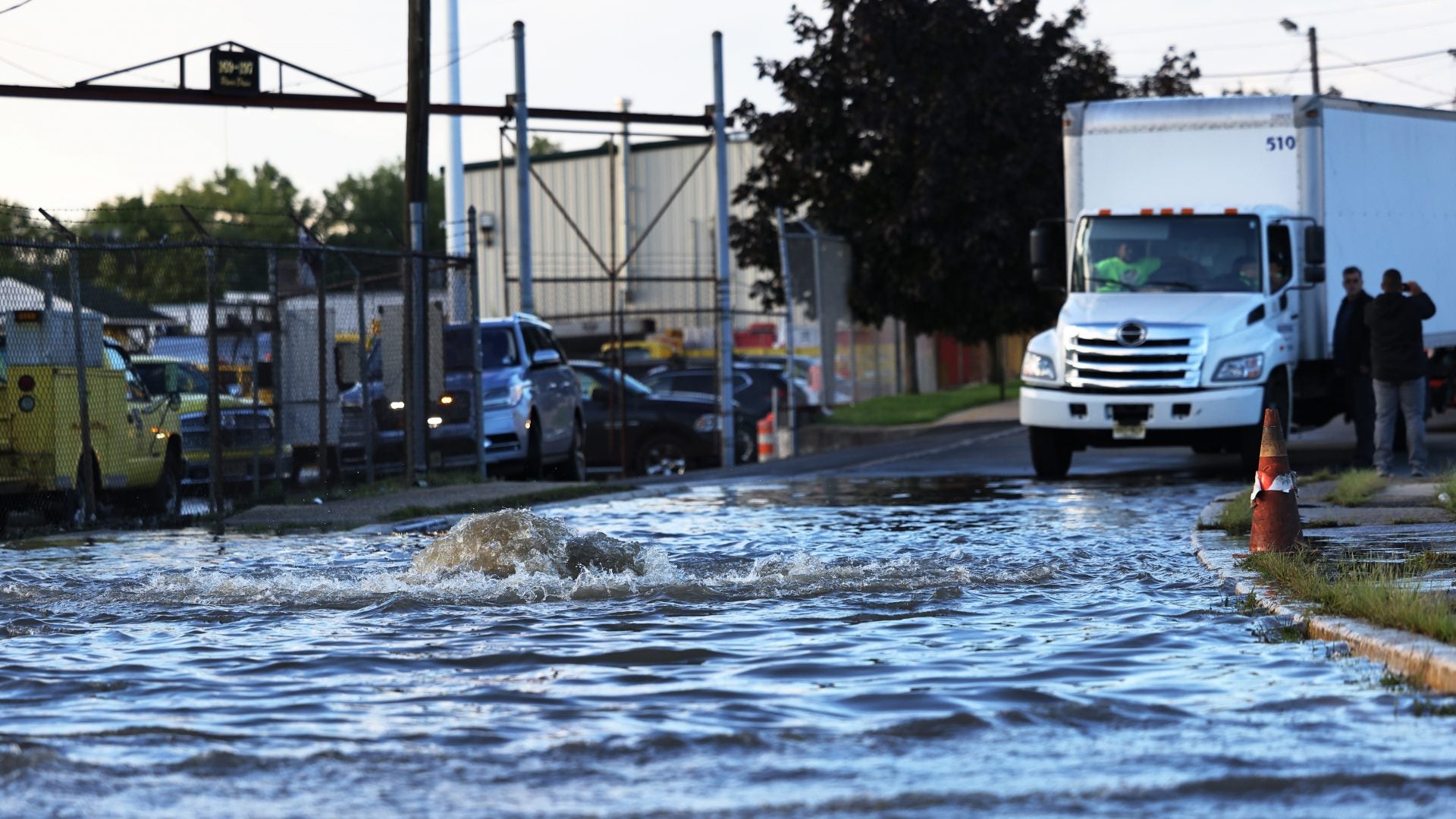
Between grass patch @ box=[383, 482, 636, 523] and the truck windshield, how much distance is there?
4961 millimetres

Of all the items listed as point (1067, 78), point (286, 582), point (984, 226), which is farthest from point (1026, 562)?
point (1067, 78)

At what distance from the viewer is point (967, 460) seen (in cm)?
2333

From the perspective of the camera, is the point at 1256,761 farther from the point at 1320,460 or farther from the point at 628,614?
the point at 1320,460

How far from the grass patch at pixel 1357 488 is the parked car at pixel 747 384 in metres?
13.9

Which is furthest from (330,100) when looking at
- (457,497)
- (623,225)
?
(623,225)

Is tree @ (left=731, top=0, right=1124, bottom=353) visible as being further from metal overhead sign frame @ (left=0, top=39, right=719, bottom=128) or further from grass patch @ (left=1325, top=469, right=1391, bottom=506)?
grass patch @ (left=1325, top=469, right=1391, bottom=506)

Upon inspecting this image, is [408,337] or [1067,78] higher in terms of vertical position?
[1067,78]

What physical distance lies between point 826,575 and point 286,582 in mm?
2923

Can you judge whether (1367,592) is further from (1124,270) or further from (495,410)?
(495,410)

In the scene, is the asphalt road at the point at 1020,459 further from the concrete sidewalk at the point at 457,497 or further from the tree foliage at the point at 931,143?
the tree foliage at the point at 931,143

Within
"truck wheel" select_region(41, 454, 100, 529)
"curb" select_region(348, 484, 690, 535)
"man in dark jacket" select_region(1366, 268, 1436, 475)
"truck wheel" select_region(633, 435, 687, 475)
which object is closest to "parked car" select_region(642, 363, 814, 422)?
"truck wheel" select_region(633, 435, 687, 475)

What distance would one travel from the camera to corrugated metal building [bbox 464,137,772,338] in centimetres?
5475

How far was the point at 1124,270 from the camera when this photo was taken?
20.0 m

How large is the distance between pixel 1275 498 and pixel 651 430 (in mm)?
16284
